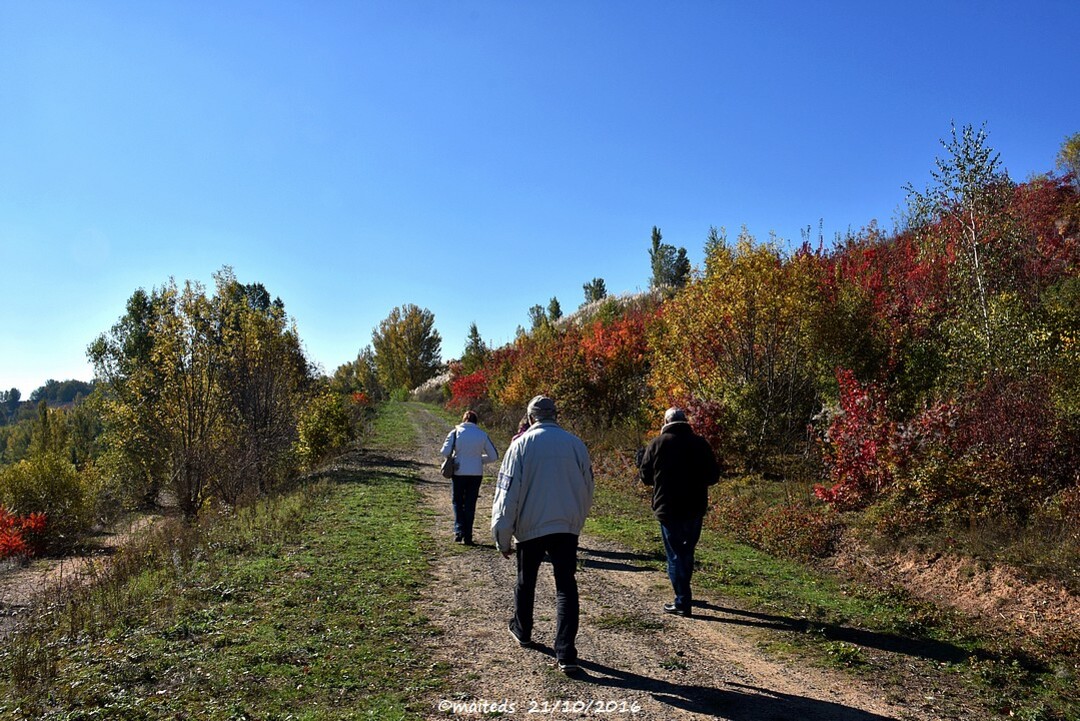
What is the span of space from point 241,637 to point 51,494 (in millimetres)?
22552

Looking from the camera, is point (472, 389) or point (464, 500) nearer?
point (464, 500)

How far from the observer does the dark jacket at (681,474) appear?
690 centimetres

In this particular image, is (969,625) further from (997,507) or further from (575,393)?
(575,393)

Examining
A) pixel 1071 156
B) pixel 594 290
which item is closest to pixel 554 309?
pixel 594 290

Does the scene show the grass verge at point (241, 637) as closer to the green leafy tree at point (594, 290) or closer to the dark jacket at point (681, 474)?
the dark jacket at point (681, 474)

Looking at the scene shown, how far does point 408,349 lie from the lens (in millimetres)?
81125

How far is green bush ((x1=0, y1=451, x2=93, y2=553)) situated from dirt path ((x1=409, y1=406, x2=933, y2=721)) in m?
21.4

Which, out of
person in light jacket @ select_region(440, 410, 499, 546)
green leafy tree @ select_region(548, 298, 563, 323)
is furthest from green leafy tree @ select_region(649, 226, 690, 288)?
person in light jacket @ select_region(440, 410, 499, 546)

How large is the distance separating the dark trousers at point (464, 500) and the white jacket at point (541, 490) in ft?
16.6

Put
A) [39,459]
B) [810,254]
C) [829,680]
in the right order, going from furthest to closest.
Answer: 1. [39,459]
2. [810,254]
3. [829,680]

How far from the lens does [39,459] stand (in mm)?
24281

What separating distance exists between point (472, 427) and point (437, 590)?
342 cm

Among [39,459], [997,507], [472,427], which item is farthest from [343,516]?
[39,459]

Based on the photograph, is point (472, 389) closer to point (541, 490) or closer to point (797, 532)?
point (797, 532)
